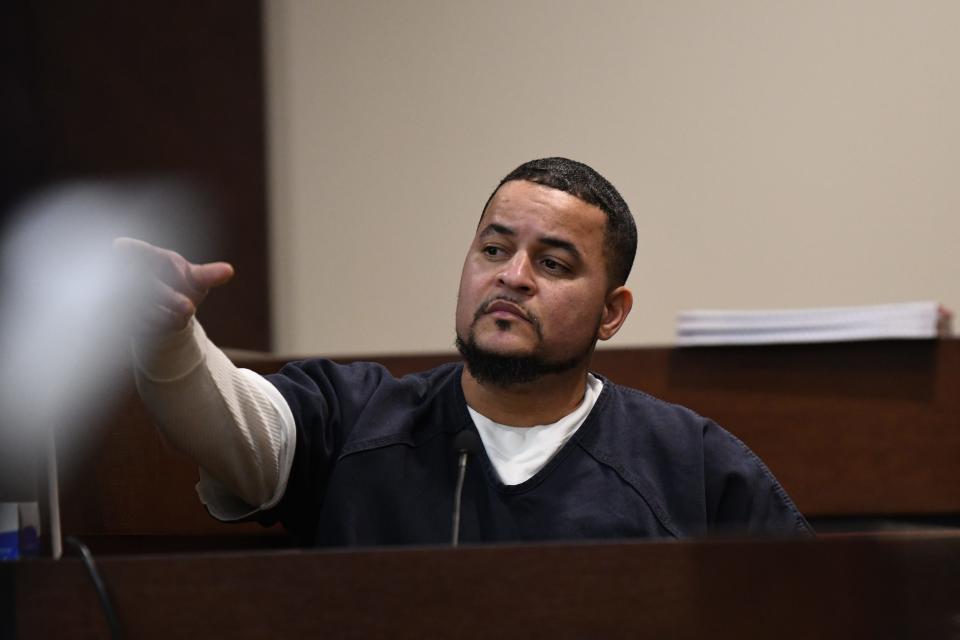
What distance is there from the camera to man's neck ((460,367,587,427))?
1.38 meters

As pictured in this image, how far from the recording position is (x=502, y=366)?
1.32m

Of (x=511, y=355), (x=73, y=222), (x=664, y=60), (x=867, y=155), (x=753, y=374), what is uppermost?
(x=664, y=60)

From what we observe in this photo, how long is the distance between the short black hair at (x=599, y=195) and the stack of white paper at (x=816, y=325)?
13.4 inches

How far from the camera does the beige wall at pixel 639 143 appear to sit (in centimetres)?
240

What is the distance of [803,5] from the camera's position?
2.48 metres

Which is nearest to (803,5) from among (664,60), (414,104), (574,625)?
(664,60)

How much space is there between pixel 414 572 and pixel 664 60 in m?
2.03

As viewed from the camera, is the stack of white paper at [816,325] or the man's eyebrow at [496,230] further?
the stack of white paper at [816,325]

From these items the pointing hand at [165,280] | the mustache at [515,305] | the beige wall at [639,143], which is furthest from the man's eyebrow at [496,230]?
the beige wall at [639,143]

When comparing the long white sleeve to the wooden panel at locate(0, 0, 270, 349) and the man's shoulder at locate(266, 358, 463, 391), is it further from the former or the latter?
the wooden panel at locate(0, 0, 270, 349)

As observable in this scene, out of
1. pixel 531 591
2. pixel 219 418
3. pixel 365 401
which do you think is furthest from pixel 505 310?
pixel 531 591

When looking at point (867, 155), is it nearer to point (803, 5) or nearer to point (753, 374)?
point (803, 5)

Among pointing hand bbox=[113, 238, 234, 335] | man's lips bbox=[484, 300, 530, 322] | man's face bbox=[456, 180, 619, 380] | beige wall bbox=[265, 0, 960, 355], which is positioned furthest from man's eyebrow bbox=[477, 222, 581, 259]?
beige wall bbox=[265, 0, 960, 355]

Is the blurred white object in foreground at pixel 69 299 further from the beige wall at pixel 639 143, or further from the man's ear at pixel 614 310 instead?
the man's ear at pixel 614 310
